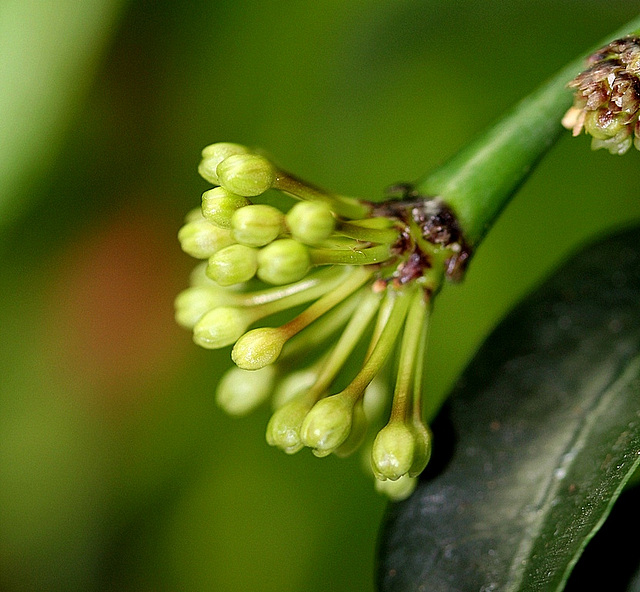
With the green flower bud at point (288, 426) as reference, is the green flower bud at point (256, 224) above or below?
above

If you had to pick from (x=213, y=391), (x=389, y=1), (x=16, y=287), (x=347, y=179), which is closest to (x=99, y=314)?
(x=16, y=287)

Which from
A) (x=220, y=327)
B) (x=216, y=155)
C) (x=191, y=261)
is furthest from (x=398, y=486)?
(x=191, y=261)

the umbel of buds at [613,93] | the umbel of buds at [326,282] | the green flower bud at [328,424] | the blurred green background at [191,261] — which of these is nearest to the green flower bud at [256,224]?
the umbel of buds at [326,282]

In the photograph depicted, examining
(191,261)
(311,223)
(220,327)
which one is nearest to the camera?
(311,223)

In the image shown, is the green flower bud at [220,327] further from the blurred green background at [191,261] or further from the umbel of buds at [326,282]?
the blurred green background at [191,261]

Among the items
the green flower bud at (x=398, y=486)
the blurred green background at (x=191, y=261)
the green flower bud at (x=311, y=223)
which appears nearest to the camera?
Answer: the green flower bud at (x=311, y=223)

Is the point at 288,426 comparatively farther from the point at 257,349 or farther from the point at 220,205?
the point at 220,205

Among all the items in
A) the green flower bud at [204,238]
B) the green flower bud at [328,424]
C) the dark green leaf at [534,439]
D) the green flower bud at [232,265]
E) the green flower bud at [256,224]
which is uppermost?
the green flower bud at [204,238]
